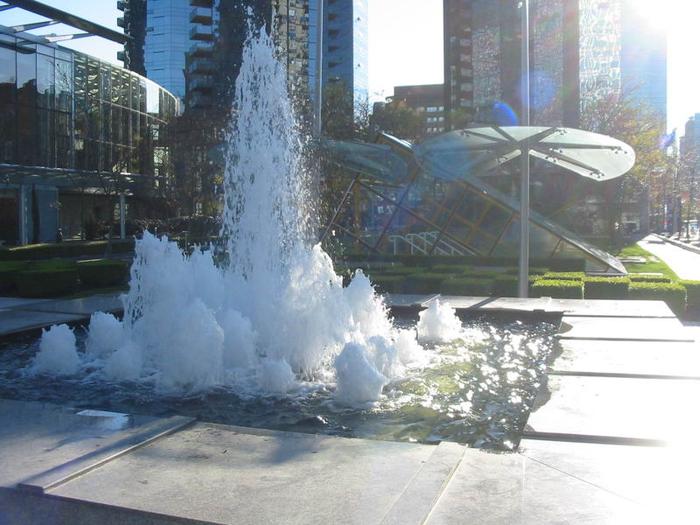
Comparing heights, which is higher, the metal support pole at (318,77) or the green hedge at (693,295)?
the metal support pole at (318,77)

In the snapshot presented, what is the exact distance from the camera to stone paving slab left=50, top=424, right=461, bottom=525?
3.42m

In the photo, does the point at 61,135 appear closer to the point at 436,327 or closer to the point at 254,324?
the point at 254,324

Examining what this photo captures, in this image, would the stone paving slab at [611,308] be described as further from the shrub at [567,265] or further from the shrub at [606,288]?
the shrub at [567,265]

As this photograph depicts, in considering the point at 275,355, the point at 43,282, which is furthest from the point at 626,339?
the point at 43,282

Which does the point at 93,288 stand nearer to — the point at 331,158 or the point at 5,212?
the point at 331,158

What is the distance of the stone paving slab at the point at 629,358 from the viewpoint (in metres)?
6.64

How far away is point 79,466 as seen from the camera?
4008mm

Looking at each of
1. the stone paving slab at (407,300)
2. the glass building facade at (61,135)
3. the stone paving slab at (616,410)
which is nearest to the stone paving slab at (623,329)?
the stone paving slab at (616,410)

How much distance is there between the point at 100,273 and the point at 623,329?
12882 millimetres

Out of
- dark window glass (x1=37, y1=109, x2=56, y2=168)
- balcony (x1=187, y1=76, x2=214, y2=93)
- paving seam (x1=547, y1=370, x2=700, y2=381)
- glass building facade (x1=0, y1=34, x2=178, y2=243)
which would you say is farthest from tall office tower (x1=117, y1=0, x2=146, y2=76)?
paving seam (x1=547, y1=370, x2=700, y2=381)

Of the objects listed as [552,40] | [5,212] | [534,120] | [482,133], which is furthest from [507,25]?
[482,133]

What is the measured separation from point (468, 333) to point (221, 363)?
424 centimetres

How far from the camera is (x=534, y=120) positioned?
180 feet

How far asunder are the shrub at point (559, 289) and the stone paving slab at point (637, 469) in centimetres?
951
